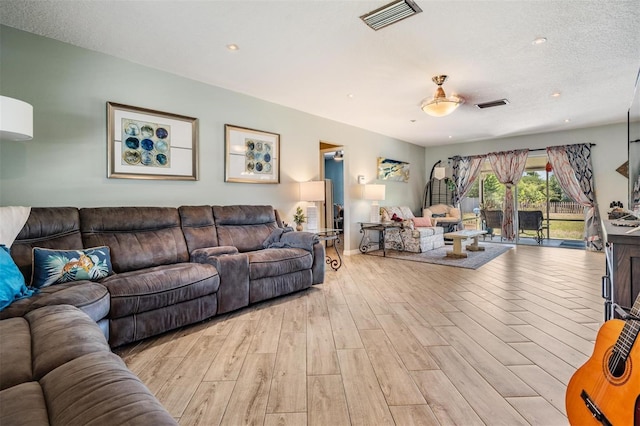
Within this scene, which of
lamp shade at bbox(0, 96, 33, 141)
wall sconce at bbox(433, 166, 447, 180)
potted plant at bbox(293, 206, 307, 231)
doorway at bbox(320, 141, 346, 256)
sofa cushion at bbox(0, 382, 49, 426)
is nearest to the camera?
sofa cushion at bbox(0, 382, 49, 426)

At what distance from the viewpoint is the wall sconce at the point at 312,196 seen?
4742 mm

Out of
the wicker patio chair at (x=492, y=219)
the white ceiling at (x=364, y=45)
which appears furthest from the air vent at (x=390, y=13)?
→ the wicker patio chair at (x=492, y=219)

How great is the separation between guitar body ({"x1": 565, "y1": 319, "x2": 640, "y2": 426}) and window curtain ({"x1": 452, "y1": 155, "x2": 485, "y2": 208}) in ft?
24.3

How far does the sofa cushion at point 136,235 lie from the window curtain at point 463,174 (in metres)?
7.22

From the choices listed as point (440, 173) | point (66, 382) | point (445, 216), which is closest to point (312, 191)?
point (66, 382)

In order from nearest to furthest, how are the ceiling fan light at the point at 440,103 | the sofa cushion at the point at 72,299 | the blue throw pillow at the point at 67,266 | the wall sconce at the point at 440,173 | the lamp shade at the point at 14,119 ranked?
the sofa cushion at the point at 72,299 → the lamp shade at the point at 14,119 → the blue throw pillow at the point at 67,266 → the ceiling fan light at the point at 440,103 → the wall sconce at the point at 440,173

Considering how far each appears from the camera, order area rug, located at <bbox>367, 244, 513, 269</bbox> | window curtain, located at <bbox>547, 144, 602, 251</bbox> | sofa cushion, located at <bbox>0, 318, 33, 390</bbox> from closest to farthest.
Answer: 1. sofa cushion, located at <bbox>0, 318, 33, 390</bbox>
2. area rug, located at <bbox>367, 244, 513, 269</bbox>
3. window curtain, located at <bbox>547, 144, 602, 251</bbox>

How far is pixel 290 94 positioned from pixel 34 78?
271cm

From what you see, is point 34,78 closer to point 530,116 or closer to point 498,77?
point 498,77

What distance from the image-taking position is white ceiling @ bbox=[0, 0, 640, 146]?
8.02 feet

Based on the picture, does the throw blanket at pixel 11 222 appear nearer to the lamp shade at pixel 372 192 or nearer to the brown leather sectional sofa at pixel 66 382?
the brown leather sectional sofa at pixel 66 382

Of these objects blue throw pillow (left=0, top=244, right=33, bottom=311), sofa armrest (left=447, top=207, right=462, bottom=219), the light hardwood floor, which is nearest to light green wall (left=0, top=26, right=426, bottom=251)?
blue throw pillow (left=0, top=244, right=33, bottom=311)

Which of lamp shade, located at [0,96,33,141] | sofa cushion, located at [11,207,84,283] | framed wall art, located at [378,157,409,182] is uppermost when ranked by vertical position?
framed wall art, located at [378,157,409,182]

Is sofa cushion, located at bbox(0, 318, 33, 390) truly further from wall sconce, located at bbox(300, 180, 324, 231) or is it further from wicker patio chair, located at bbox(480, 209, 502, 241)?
wicker patio chair, located at bbox(480, 209, 502, 241)
